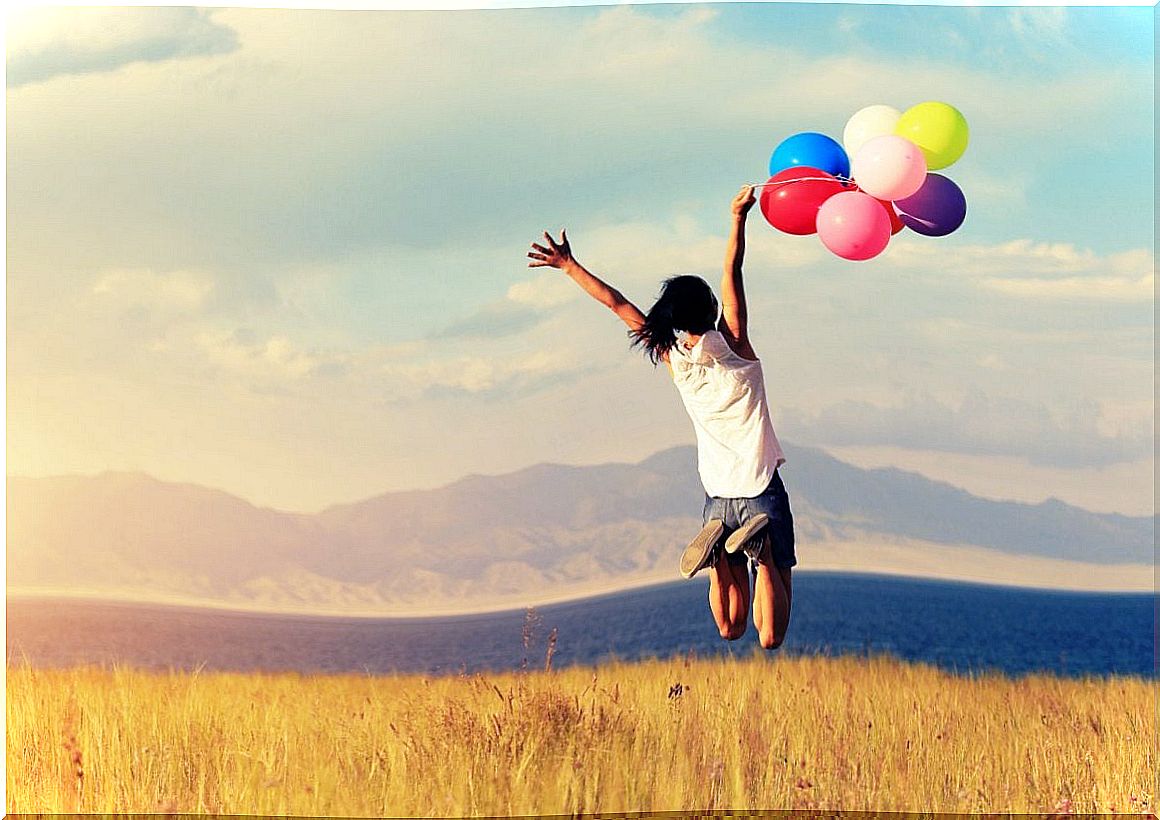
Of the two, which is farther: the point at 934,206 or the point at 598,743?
the point at 598,743

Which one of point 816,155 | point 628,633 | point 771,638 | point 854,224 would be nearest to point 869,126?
point 816,155

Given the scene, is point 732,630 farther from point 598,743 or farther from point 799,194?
point 799,194

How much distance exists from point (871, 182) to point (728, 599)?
5.38ft

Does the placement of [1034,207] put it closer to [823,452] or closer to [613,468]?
[823,452]

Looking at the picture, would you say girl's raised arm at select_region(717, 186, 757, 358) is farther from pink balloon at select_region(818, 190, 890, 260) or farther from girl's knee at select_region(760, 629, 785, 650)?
girl's knee at select_region(760, 629, 785, 650)

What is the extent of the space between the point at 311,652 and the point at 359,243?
231 centimetres

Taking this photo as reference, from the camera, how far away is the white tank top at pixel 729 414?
4.70 m

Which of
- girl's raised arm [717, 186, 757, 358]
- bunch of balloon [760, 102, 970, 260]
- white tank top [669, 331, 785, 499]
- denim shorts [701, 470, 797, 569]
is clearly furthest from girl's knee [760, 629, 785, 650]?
bunch of balloon [760, 102, 970, 260]

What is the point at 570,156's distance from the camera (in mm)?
6438

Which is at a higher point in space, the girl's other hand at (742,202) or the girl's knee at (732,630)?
the girl's other hand at (742,202)

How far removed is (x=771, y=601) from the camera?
15.3 feet

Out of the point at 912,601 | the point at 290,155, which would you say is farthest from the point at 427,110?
the point at 912,601

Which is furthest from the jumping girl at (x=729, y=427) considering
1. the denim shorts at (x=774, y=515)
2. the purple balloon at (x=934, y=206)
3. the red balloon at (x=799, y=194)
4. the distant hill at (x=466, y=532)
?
the distant hill at (x=466, y=532)

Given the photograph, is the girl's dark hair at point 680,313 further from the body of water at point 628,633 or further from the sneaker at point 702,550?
the body of water at point 628,633
